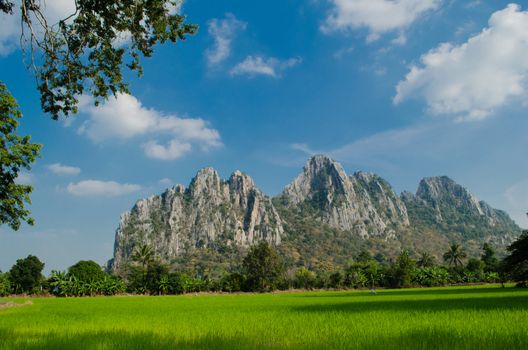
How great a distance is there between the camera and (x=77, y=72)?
11031 millimetres

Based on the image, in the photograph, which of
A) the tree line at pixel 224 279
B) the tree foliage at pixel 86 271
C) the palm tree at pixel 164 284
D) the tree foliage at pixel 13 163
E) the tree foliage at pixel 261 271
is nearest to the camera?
the tree foliage at pixel 13 163

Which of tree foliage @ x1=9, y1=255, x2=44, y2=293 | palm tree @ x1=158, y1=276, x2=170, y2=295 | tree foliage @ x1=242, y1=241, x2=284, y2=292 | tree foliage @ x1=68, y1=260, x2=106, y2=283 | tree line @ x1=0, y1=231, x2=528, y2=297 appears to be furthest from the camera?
tree foliage @ x1=242, y1=241, x2=284, y2=292

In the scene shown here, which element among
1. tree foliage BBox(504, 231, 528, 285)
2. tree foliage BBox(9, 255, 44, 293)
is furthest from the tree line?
tree foliage BBox(504, 231, 528, 285)

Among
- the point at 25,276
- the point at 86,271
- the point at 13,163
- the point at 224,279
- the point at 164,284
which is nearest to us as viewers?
the point at 13,163

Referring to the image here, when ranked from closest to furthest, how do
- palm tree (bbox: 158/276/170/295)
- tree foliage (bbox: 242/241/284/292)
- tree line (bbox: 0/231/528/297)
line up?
tree line (bbox: 0/231/528/297), palm tree (bbox: 158/276/170/295), tree foliage (bbox: 242/241/284/292)

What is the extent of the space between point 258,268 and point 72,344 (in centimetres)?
7823

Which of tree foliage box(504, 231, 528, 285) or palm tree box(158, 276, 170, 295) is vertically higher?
tree foliage box(504, 231, 528, 285)

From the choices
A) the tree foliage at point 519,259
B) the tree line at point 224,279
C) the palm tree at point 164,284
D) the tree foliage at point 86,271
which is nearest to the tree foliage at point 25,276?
the tree line at point 224,279

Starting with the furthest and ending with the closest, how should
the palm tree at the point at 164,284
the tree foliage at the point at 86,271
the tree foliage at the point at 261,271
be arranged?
the tree foliage at the point at 261,271
the tree foliage at the point at 86,271
the palm tree at the point at 164,284

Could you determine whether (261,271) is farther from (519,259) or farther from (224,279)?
(519,259)

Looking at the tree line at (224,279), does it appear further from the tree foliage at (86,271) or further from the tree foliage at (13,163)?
the tree foliage at (13,163)

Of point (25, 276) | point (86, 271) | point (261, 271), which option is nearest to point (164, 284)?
point (86, 271)

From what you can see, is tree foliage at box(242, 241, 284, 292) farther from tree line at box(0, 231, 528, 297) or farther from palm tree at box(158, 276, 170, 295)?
palm tree at box(158, 276, 170, 295)

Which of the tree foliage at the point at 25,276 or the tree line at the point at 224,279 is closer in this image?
the tree line at the point at 224,279
